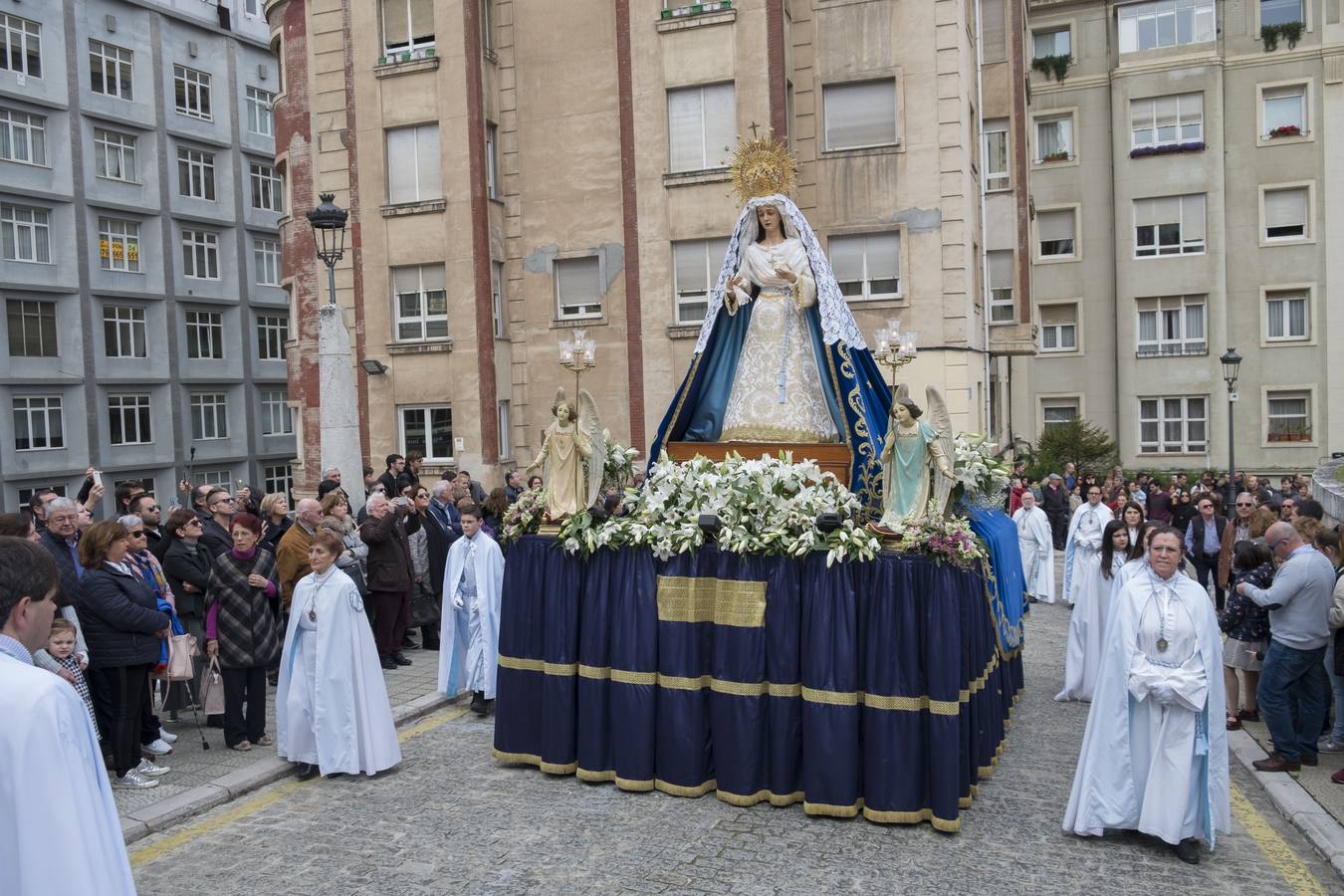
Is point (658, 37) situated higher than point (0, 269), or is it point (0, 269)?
point (658, 37)

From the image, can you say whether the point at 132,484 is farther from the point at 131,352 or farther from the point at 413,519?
the point at 131,352

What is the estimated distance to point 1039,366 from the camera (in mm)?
35344

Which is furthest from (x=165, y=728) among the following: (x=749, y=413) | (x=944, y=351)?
(x=944, y=351)

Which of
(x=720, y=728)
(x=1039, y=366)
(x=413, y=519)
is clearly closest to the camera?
(x=720, y=728)

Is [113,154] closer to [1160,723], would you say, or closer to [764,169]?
[764,169]

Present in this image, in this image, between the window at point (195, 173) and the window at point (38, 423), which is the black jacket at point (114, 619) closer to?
the window at point (38, 423)

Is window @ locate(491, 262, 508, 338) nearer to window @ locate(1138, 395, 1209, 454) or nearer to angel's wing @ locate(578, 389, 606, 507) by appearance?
angel's wing @ locate(578, 389, 606, 507)

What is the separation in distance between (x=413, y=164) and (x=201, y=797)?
18.3 meters

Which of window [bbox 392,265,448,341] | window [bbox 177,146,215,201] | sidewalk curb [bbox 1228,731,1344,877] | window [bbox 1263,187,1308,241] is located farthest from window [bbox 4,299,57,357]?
window [bbox 1263,187,1308,241]

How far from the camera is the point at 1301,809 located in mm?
7113

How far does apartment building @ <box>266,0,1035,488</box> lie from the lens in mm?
21375

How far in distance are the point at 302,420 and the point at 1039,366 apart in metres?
23.6

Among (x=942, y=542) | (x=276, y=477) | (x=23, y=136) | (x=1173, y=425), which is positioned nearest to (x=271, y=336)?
(x=276, y=477)

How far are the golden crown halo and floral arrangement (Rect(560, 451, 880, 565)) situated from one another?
284 centimetres
